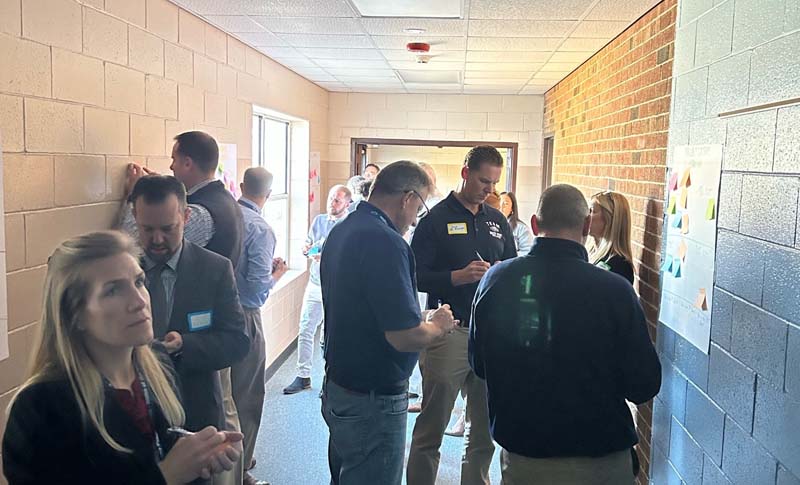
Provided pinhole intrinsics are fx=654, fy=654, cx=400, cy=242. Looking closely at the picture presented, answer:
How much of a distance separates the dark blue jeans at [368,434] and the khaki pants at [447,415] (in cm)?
67

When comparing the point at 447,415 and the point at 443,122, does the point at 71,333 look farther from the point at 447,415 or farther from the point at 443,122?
the point at 443,122

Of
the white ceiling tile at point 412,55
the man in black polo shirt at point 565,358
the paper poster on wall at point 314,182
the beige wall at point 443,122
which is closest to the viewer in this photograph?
the man in black polo shirt at point 565,358

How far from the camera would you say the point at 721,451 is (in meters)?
2.10

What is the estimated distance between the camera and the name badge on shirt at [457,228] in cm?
310

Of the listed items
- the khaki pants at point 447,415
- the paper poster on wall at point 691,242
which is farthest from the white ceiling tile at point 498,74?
the khaki pants at point 447,415

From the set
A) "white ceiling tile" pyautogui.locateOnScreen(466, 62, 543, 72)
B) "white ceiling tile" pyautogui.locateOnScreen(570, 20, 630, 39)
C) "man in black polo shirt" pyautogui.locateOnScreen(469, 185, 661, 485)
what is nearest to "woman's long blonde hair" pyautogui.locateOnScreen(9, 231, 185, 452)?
"man in black polo shirt" pyautogui.locateOnScreen(469, 185, 661, 485)

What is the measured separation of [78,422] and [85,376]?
0.09 m

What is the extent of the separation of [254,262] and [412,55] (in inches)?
87.7

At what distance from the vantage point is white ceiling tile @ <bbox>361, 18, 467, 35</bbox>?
3.70 metres

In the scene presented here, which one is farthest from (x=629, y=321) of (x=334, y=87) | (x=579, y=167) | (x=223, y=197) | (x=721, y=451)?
(x=334, y=87)

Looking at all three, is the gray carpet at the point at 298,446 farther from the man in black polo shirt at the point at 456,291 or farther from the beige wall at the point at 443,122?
A: the beige wall at the point at 443,122

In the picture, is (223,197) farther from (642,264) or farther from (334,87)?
(334,87)

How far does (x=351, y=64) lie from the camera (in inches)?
216

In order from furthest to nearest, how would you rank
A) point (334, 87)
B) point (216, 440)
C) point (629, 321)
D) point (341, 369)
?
point (334, 87), point (341, 369), point (629, 321), point (216, 440)
